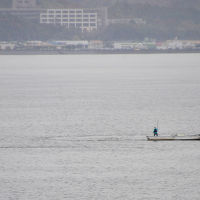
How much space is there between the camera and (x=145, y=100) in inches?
4291

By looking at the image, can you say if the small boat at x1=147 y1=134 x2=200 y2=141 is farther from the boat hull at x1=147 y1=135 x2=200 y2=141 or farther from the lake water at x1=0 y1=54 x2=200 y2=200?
the lake water at x1=0 y1=54 x2=200 y2=200

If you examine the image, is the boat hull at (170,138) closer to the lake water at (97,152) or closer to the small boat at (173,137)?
the small boat at (173,137)

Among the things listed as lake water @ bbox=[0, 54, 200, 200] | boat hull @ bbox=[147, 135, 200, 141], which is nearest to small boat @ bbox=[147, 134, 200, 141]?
boat hull @ bbox=[147, 135, 200, 141]

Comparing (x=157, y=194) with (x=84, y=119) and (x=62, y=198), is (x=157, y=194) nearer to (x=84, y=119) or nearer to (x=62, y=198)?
(x=62, y=198)

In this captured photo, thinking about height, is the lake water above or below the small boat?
below

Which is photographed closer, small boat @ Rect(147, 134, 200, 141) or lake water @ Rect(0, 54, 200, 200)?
lake water @ Rect(0, 54, 200, 200)

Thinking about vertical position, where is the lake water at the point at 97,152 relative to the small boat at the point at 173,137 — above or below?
below

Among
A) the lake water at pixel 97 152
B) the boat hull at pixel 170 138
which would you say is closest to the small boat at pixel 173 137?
the boat hull at pixel 170 138

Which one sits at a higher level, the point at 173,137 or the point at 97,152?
the point at 173,137

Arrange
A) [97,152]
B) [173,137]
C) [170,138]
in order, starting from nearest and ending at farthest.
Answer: [97,152], [170,138], [173,137]

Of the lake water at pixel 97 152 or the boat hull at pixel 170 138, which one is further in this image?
the boat hull at pixel 170 138

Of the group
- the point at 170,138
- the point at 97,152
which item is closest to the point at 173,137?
the point at 170,138

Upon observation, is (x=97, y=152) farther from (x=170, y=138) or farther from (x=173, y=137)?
(x=173, y=137)

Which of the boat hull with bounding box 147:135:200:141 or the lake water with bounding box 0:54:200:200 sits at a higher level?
the boat hull with bounding box 147:135:200:141
